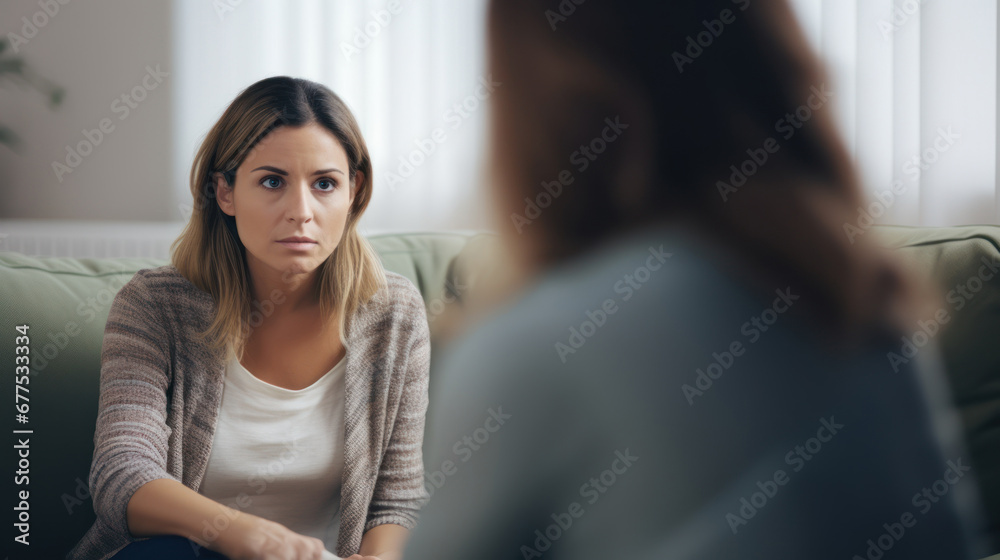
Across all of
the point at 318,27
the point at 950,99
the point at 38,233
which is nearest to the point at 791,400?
the point at 950,99

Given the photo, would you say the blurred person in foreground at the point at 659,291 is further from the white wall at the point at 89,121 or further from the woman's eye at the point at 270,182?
the white wall at the point at 89,121

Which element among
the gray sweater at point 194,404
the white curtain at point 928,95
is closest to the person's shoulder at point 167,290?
the gray sweater at point 194,404

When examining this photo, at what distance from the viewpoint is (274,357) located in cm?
78

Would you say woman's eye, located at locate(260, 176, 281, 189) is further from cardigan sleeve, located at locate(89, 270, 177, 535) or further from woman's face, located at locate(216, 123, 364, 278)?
cardigan sleeve, located at locate(89, 270, 177, 535)

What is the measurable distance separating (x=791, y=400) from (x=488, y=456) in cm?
18

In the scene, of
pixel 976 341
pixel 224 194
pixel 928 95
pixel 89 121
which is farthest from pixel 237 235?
pixel 928 95

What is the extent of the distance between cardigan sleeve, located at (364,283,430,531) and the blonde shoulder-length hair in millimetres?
87

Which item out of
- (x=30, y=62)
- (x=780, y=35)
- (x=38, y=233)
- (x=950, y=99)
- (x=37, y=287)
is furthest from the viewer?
(x=30, y=62)

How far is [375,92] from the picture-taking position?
1729 millimetres

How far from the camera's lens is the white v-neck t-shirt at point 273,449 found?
74 centimetres

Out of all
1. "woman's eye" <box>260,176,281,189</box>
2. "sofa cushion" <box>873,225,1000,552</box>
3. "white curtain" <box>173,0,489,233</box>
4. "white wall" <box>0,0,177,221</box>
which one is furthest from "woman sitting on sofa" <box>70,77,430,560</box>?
"white wall" <box>0,0,177,221</box>

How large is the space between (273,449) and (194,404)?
0.32 feet

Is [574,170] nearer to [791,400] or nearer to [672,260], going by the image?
[672,260]

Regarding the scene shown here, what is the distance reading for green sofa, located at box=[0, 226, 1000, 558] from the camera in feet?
2.70
